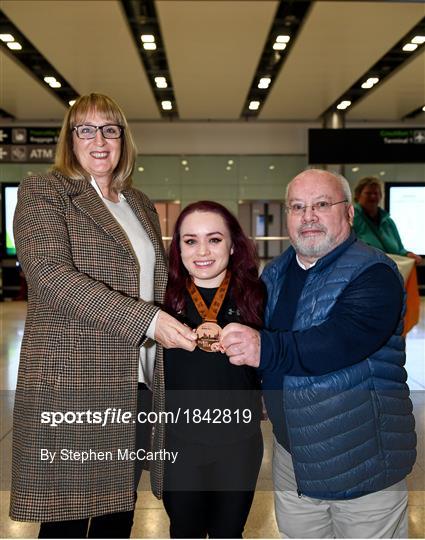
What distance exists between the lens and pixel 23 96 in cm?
1352

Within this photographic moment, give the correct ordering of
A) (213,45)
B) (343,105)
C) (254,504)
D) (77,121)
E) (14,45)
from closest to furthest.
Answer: (77,121) < (254,504) < (213,45) < (14,45) < (343,105)

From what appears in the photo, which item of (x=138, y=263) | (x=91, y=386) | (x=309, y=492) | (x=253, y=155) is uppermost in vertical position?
(x=253, y=155)

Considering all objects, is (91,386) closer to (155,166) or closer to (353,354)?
(353,354)

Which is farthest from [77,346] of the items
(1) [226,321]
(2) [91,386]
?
(1) [226,321]

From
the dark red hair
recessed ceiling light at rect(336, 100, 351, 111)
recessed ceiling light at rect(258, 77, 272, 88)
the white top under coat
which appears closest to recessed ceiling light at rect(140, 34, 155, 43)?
recessed ceiling light at rect(258, 77, 272, 88)

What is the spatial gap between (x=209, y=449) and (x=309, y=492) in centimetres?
36

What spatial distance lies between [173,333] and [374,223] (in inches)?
175

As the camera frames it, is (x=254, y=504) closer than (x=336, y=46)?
Yes

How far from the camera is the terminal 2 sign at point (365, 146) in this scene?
29.4 feet

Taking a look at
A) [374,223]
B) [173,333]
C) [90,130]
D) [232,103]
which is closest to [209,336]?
[173,333]

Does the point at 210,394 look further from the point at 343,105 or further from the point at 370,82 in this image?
the point at 343,105

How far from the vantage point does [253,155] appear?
1688 centimetres

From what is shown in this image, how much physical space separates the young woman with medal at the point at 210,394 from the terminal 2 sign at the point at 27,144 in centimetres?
814

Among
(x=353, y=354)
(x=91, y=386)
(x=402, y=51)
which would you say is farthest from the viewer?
(x=402, y=51)
